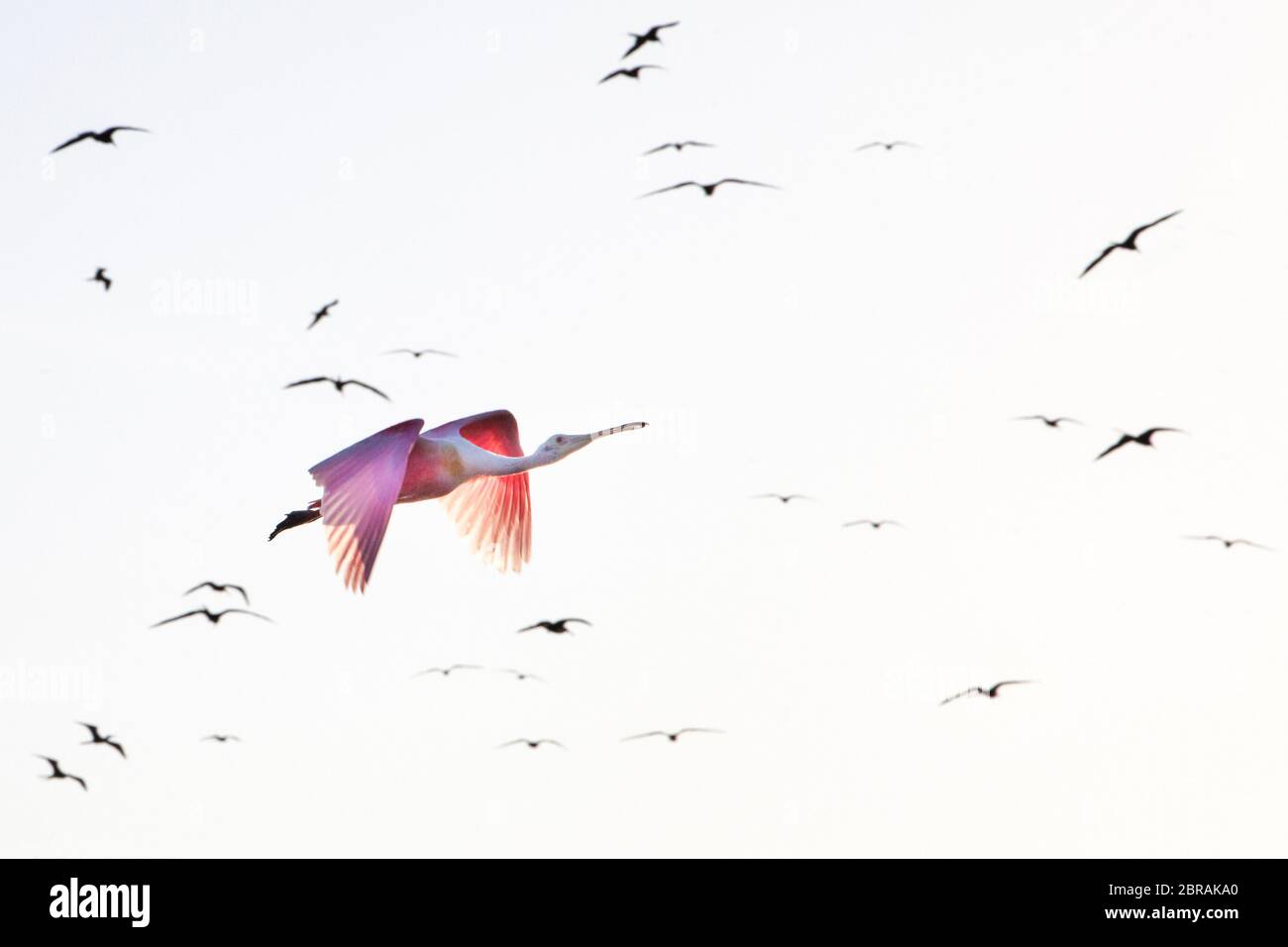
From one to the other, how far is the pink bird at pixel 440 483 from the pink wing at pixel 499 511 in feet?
0.04

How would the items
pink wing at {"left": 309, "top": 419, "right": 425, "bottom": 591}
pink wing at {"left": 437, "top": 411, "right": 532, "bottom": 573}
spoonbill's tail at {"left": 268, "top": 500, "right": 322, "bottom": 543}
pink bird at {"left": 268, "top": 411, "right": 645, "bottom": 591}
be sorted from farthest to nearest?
1. pink wing at {"left": 437, "top": 411, "right": 532, "bottom": 573}
2. spoonbill's tail at {"left": 268, "top": 500, "right": 322, "bottom": 543}
3. pink bird at {"left": 268, "top": 411, "right": 645, "bottom": 591}
4. pink wing at {"left": 309, "top": 419, "right": 425, "bottom": 591}

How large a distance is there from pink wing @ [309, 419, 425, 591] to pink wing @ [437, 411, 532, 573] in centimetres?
304

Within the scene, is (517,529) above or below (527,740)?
above

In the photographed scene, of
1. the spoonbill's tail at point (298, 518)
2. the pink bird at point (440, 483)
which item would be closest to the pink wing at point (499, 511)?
the pink bird at point (440, 483)

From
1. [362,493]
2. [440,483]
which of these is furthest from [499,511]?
[362,493]

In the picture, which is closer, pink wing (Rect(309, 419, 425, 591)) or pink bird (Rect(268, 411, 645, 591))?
pink wing (Rect(309, 419, 425, 591))

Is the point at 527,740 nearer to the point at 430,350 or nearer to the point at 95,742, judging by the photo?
the point at 95,742

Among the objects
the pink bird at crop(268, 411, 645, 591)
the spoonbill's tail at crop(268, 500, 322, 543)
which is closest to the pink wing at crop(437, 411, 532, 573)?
the pink bird at crop(268, 411, 645, 591)

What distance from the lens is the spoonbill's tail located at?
2655cm

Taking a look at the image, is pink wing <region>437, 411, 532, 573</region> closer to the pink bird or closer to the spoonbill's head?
the pink bird
